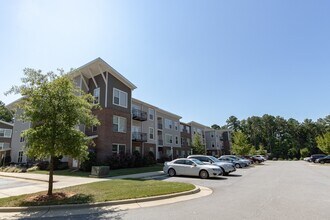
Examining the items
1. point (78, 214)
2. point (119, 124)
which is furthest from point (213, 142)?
point (78, 214)

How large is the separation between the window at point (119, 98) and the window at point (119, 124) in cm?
167

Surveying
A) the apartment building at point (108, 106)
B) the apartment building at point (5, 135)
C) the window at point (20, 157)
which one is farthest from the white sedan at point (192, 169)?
the apartment building at point (5, 135)

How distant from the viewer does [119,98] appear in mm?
26984

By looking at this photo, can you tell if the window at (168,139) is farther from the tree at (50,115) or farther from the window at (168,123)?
the tree at (50,115)

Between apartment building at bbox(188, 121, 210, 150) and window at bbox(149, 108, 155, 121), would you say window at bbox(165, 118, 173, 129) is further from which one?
apartment building at bbox(188, 121, 210, 150)

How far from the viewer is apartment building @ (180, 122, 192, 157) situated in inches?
1816

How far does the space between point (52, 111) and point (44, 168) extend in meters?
18.3

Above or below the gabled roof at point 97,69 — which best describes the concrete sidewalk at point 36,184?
below

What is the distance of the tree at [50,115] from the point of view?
33.0 feet

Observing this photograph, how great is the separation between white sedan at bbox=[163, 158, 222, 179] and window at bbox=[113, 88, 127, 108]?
36.8ft

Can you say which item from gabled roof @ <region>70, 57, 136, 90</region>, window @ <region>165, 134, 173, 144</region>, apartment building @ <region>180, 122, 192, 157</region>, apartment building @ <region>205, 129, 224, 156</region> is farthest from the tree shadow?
apartment building @ <region>205, 129, 224, 156</region>

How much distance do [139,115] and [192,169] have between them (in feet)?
53.0

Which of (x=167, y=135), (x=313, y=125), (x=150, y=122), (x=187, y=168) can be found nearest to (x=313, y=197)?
(x=187, y=168)

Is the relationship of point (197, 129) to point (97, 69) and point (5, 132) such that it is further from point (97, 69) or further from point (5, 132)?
point (5, 132)
